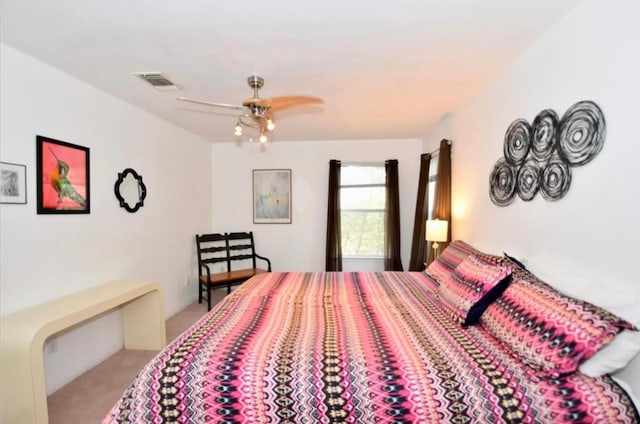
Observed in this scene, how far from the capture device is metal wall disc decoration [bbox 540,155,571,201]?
5.54 ft

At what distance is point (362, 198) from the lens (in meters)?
4.79

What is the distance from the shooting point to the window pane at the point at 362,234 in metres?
4.80

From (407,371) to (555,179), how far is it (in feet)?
4.50

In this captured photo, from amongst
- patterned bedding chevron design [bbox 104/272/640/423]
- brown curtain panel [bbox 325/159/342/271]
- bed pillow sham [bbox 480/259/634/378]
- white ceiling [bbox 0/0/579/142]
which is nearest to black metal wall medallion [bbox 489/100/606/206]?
white ceiling [bbox 0/0/579/142]

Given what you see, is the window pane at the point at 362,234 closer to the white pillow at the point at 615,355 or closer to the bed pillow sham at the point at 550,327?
the bed pillow sham at the point at 550,327

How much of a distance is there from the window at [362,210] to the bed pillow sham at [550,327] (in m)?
3.22

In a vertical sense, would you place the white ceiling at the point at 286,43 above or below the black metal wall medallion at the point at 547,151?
above

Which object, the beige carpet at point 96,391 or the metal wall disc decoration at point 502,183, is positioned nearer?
the beige carpet at point 96,391

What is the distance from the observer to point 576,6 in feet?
5.27

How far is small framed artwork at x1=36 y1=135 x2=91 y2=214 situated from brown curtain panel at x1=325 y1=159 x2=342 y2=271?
2.87 m

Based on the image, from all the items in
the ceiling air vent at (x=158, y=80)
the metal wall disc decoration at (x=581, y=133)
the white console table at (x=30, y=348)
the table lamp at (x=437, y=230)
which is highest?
the ceiling air vent at (x=158, y=80)

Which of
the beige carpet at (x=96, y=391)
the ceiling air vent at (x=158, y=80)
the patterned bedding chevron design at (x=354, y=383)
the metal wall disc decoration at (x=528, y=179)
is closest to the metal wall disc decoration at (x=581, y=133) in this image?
the metal wall disc decoration at (x=528, y=179)

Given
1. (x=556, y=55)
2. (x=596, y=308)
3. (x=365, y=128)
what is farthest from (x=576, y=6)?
(x=365, y=128)

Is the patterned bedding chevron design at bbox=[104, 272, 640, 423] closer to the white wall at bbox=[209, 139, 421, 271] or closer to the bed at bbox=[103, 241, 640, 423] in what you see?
the bed at bbox=[103, 241, 640, 423]
